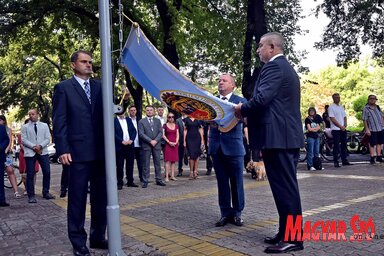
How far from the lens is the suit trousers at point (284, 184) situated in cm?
398

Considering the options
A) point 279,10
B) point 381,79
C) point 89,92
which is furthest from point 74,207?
point 381,79

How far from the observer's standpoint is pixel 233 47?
16.5 metres

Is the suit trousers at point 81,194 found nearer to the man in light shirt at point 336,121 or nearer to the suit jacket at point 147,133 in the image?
the suit jacket at point 147,133

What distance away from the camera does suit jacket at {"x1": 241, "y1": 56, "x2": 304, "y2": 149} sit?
397 cm

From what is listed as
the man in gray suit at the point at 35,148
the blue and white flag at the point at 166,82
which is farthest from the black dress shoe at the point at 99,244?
the man in gray suit at the point at 35,148

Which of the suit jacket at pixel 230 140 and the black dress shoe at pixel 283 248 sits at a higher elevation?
the suit jacket at pixel 230 140

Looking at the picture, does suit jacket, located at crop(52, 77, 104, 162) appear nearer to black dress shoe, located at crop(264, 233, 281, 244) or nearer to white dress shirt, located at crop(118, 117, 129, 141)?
black dress shoe, located at crop(264, 233, 281, 244)

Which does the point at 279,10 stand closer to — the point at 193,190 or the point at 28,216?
the point at 193,190

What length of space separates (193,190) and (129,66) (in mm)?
4485

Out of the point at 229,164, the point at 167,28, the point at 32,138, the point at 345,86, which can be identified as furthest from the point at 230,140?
the point at 345,86

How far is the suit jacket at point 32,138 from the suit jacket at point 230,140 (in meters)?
4.84

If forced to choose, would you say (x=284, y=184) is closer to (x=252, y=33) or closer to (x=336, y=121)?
(x=336, y=121)

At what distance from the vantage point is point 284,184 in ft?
13.1

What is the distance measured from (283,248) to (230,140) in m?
1.70
